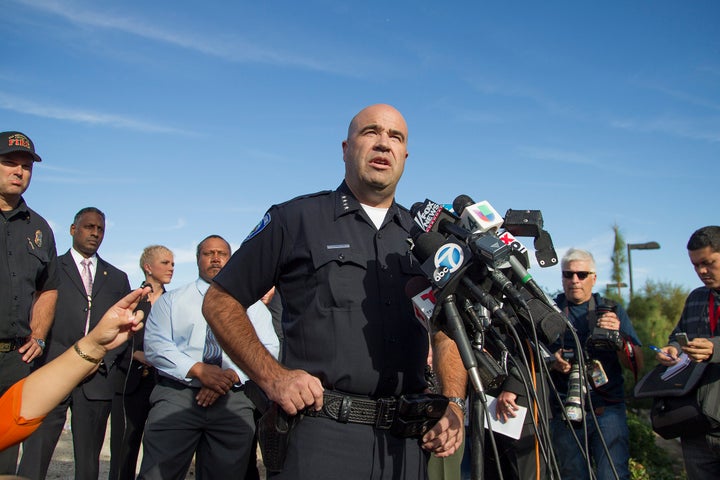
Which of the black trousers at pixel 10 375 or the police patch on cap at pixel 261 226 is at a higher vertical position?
the police patch on cap at pixel 261 226

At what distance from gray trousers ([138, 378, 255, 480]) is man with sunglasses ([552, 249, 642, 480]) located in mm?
2661

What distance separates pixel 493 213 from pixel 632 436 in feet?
22.2

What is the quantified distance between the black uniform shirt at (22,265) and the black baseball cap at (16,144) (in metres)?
0.46

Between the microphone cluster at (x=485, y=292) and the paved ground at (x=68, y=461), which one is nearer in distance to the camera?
the microphone cluster at (x=485, y=292)

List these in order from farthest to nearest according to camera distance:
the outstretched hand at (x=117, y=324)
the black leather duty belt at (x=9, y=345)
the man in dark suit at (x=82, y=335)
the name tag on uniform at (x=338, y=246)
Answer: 1. the man in dark suit at (x=82, y=335)
2. the black leather duty belt at (x=9, y=345)
3. the name tag on uniform at (x=338, y=246)
4. the outstretched hand at (x=117, y=324)

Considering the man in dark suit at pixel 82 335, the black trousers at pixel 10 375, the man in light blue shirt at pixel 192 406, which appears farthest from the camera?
the man in dark suit at pixel 82 335

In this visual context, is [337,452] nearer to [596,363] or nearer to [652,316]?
[596,363]

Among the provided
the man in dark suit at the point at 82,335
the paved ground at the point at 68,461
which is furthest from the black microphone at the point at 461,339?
the paved ground at the point at 68,461

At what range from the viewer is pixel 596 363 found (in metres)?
5.04

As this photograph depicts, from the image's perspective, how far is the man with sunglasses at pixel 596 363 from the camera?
496 cm

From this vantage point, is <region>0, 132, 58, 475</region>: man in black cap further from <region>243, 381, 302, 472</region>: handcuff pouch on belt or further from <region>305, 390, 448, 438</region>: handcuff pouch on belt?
<region>305, 390, 448, 438</region>: handcuff pouch on belt

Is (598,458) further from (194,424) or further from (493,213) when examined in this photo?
(493,213)

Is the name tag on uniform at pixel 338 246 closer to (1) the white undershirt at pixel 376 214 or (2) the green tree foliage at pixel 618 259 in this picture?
(1) the white undershirt at pixel 376 214

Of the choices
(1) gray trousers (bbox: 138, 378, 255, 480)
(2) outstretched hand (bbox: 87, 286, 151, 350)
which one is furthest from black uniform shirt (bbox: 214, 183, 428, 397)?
(1) gray trousers (bbox: 138, 378, 255, 480)
